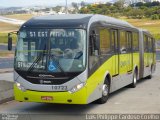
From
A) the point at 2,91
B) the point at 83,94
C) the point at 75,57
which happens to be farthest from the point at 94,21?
the point at 2,91

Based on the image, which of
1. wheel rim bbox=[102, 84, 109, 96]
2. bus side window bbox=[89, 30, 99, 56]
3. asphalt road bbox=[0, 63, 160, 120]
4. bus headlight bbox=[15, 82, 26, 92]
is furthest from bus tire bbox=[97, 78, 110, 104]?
bus headlight bbox=[15, 82, 26, 92]

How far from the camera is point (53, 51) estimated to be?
1212cm

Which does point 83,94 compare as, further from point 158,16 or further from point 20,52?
point 158,16

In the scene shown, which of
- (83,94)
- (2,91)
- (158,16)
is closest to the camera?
(83,94)

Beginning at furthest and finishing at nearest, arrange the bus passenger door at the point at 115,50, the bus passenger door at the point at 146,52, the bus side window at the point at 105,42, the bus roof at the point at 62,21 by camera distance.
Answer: the bus passenger door at the point at 146,52, the bus passenger door at the point at 115,50, the bus side window at the point at 105,42, the bus roof at the point at 62,21

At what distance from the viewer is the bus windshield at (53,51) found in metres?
12.0

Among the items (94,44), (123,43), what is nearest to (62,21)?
(94,44)

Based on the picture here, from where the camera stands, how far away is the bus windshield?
11977 mm

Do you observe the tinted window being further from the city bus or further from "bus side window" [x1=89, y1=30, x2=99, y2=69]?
"bus side window" [x1=89, y1=30, x2=99, y2=69]

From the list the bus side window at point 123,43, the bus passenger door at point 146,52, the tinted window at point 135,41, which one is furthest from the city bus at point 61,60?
the bus passenger door at point 146,52

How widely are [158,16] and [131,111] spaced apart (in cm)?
11874

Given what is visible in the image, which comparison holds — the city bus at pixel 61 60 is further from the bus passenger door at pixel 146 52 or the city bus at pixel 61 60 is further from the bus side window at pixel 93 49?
the bus passenger door at pixel 146 52

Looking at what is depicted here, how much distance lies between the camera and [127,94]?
16672mm

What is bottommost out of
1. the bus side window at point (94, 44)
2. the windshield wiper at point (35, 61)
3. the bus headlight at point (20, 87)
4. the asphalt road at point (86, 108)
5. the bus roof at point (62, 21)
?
the asphalt road at point (86, 108)
